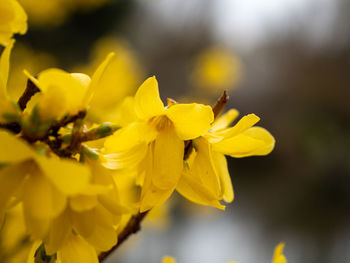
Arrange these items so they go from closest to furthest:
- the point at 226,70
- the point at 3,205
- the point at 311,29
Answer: the point at 3,205, the point at 226,70, the point at 311,29

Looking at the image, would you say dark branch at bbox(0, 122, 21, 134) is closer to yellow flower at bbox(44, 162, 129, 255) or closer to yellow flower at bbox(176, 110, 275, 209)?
yellow flower at bbox(44, 162, 129, 255)

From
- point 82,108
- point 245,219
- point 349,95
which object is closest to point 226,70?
point 82,108

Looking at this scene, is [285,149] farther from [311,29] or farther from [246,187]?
[311,29]

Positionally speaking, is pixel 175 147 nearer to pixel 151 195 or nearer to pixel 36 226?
pixel 151 195

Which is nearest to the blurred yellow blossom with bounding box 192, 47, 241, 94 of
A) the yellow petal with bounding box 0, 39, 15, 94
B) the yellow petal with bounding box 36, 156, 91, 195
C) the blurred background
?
the blurred background

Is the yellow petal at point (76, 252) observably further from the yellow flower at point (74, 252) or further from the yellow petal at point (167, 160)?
the yellow petal at point (167, 160)

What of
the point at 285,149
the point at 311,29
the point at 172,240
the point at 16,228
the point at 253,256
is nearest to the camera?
the point at 16,228

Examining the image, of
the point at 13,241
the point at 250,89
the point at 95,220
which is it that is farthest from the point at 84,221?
the point at 250,89
